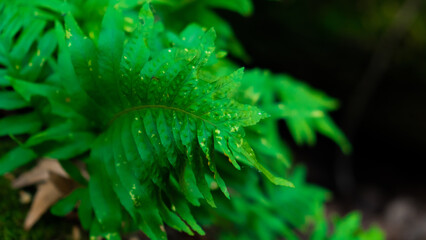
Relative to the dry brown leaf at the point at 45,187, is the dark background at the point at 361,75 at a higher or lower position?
higher

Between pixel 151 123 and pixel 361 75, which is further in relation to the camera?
pixel 361 75

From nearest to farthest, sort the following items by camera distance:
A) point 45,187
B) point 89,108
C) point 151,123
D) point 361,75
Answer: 1. point 151,123
2. point 89,108
3. point 45,187
4. point 361,75

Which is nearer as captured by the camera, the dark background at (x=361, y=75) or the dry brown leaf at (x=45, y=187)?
the dry brown leaf at (x=45, y=187)

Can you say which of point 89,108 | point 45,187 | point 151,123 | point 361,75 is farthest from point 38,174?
point 361,75

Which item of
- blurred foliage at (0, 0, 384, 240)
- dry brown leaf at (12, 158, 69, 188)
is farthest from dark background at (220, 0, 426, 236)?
dry brown leaf at (12, 158, 69, 188)

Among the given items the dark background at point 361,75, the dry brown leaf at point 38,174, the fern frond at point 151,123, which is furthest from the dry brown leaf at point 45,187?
the dark background at point 361,75

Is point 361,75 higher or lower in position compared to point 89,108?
higher

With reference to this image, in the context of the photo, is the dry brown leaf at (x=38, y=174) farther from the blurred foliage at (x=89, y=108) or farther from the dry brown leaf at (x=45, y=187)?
the blurred foliage at (x=89, y=108)

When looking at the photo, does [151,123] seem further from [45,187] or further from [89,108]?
[45,187]

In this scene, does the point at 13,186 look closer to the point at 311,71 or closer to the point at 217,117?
the point at 217,117

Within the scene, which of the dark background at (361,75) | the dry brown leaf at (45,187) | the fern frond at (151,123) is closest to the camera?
the fern frond at (151,123)
